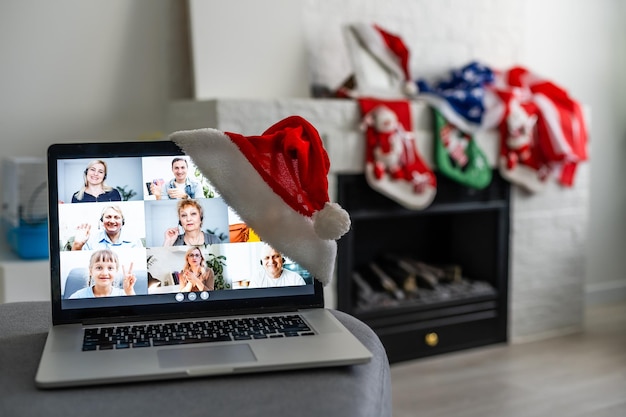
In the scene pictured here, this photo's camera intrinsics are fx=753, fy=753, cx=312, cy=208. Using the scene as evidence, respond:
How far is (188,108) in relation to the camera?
8.51 ft

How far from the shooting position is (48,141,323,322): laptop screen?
39.6 inches

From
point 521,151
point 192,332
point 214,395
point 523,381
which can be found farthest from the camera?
point 521,151

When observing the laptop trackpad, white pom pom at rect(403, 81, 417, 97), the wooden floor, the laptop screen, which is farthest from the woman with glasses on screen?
white pom pom at rect(403, 81, 417, 97)

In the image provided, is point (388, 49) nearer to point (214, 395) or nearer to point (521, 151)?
point (521, 151)

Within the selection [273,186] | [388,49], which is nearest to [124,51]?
[388,49]

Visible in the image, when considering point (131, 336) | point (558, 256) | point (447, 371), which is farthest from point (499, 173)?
point (131, 336)

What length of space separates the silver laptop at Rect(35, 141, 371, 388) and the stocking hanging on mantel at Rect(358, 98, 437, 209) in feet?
5.37

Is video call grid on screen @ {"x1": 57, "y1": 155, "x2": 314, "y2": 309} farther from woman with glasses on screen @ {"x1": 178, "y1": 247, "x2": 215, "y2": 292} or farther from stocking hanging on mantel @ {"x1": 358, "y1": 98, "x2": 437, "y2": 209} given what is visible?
stocking hanging on mantel @ {"x1": 358, "y1": 98, "x2": 437, "y2": 209}

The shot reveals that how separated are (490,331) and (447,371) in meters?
0.41

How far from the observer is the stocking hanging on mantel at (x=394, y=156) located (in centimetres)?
266

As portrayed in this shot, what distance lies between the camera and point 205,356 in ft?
2.81

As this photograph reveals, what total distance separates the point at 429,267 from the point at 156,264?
2273 millimetres

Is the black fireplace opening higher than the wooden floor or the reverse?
higher

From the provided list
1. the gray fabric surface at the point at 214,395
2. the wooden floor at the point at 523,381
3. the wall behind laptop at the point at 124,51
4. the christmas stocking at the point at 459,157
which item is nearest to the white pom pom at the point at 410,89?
the christmas stocking at the point at 459,157
